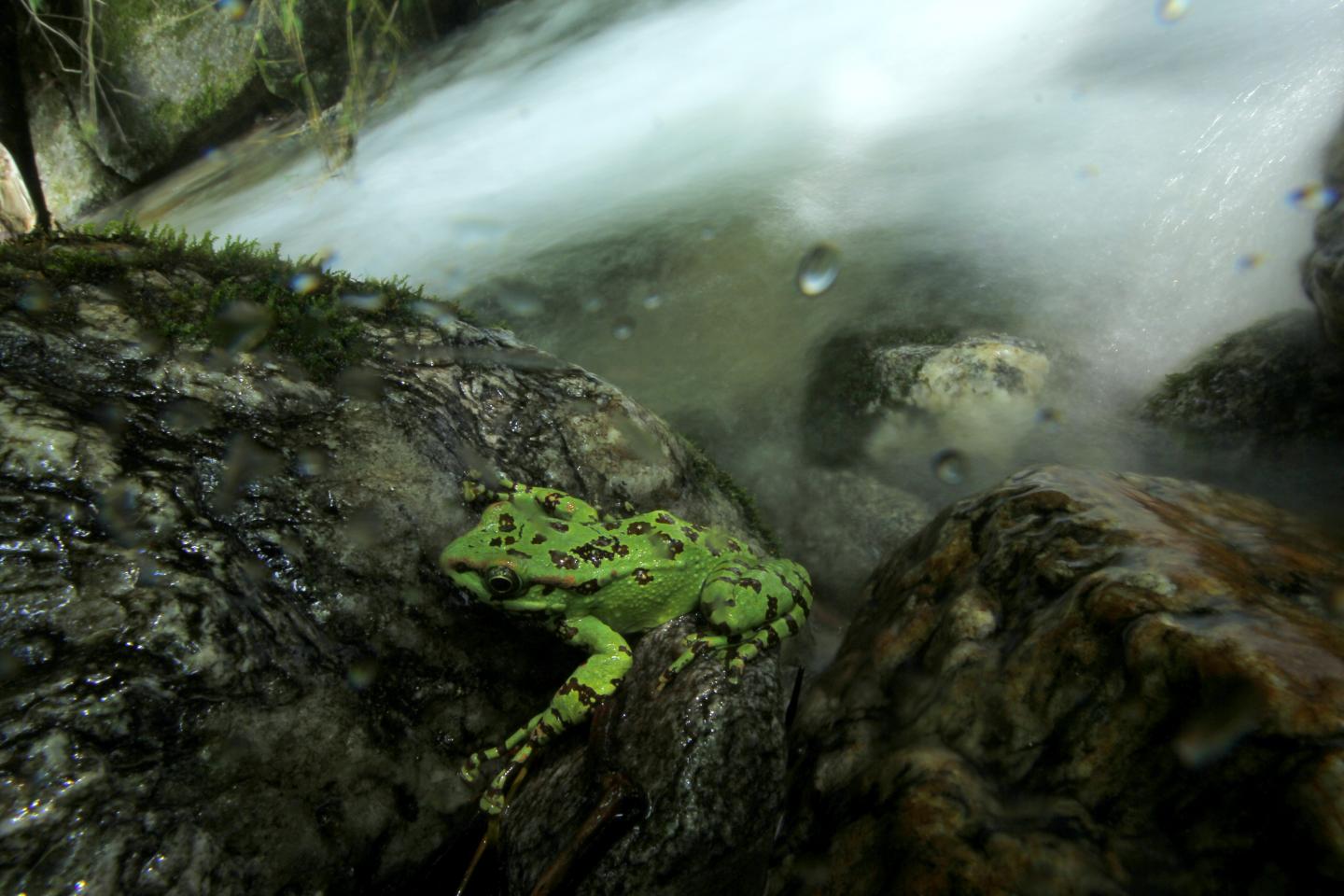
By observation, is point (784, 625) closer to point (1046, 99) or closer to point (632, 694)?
point (632, 694)

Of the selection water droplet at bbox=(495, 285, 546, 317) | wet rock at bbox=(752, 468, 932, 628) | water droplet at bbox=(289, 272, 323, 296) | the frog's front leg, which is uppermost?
water droplet at bbox=(289, 272, 323, 296)

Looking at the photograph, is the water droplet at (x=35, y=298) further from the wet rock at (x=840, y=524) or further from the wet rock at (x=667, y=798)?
the wet rock at (x=840, y=524)

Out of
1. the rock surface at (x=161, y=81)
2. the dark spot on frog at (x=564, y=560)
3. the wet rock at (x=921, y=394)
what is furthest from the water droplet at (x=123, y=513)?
the rock surface at (x=161, y=81)

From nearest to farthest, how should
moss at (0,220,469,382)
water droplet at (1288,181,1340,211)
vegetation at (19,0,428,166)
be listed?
moss at (0,220,469,382)
water droplet at (1288,181,1340,211)
vegetation at (19,0,428,166)

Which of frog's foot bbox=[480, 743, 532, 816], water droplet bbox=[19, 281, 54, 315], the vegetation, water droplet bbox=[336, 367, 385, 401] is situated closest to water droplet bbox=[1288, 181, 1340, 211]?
frog's foot bbox=[480, 743, 532, 816]

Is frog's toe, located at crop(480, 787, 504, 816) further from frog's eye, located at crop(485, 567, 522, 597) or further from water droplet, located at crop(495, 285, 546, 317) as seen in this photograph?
water droplet, located at crop(495, 285, 546, 317)

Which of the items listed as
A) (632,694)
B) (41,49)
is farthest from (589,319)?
(41,49)
